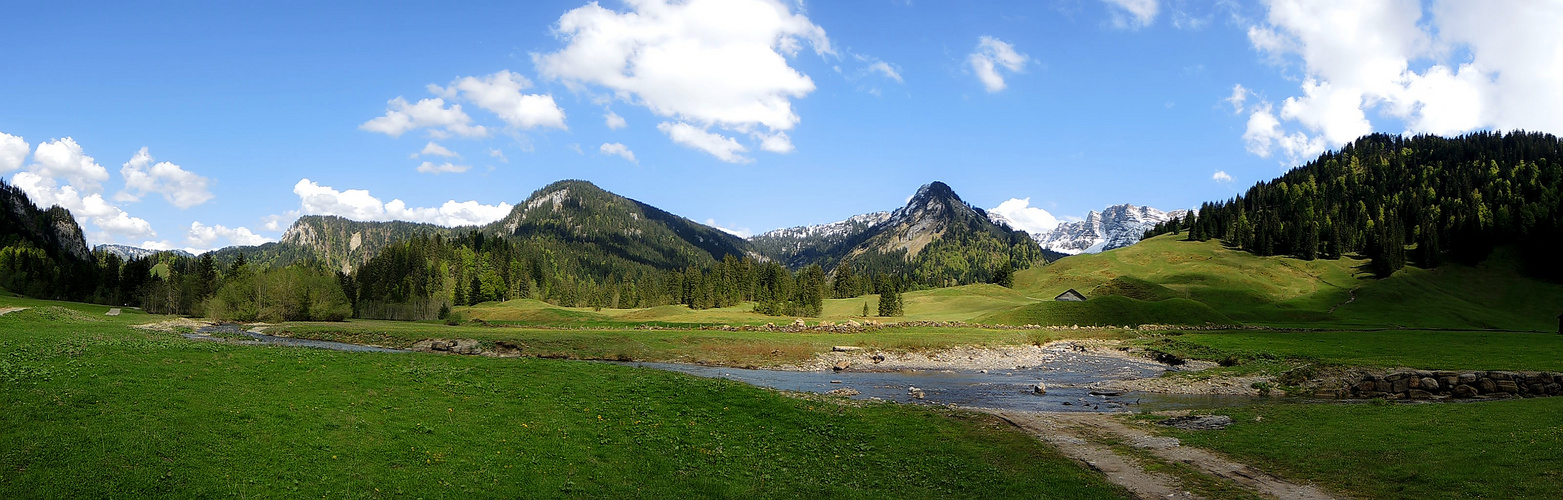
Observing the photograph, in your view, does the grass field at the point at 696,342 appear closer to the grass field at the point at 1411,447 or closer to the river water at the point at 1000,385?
the river water at the point at 1000,385

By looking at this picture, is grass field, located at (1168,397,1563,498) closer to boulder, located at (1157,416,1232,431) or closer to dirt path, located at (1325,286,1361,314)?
boulder, located at (1157,416,1232,431)

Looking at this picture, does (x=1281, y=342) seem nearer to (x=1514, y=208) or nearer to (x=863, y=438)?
(x=863, y=438)

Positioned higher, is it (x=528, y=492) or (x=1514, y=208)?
(x=1514, y=208)

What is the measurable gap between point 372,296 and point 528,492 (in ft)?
417

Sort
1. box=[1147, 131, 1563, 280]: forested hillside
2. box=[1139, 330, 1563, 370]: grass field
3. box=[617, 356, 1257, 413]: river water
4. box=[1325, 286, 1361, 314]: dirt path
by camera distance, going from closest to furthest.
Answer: box=[617, 356, 1257, 413]: river water
box=[1139, 330, 1563, 370]: grass field
box=[1325, 286, 1361, 314]: dirt path
box=[1147, 131, 1563, 280]: forested hillside

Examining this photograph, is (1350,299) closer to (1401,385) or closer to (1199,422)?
(1401,385)

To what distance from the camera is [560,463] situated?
15.6 metres

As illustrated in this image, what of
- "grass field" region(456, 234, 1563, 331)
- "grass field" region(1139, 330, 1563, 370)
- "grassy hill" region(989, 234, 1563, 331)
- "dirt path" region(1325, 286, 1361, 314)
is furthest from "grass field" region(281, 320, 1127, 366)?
"dirt path" region(1325, 286, 1361, 314)

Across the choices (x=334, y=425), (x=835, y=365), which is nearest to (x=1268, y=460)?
(x=334, y=425)

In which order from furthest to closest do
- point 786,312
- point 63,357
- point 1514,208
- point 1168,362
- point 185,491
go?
point 1514,208 → point 786,312 → point 1168,362 → point 63,357 → point 185,491

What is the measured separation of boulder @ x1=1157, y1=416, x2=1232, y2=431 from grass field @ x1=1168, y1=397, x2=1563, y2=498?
2.09 ft

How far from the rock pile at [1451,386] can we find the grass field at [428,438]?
2286 centimetres

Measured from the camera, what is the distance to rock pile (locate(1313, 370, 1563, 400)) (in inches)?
1246

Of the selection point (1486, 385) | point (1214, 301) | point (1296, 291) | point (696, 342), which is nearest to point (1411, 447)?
point (1486, 385)
